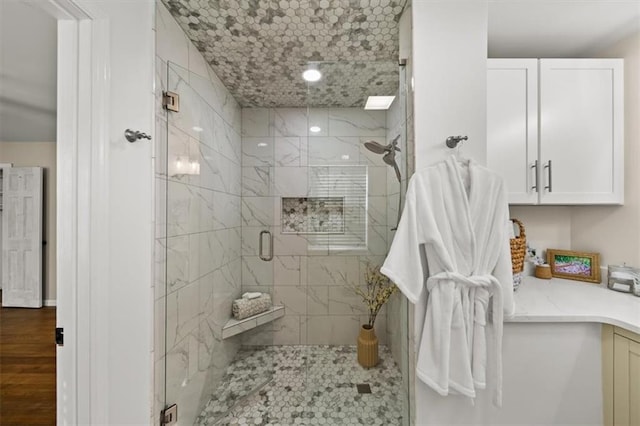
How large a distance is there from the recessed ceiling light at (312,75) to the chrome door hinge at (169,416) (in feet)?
7.30

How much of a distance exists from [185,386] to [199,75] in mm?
2063

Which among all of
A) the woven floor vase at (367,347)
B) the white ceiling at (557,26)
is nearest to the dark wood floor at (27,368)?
the woven floor vase at (367,347)

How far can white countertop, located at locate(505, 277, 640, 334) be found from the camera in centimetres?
122

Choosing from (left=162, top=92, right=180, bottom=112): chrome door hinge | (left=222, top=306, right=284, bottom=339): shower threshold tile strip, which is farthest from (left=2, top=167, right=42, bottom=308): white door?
(left=162, top=92, right=180, bottom=112): chrome door hinge

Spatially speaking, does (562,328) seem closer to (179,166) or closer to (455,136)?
(455,136)

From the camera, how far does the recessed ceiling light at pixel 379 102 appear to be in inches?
64.2

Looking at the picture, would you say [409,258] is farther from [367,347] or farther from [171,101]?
[171,101]

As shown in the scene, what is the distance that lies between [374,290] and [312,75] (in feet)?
5.28

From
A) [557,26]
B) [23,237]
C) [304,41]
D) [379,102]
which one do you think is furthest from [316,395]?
[23,237]

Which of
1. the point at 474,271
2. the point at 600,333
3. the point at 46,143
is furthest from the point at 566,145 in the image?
the point at 46,143

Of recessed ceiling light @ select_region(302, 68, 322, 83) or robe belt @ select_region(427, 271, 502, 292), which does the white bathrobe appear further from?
recessed ceiling light @ select_region(302, 68, 322, 83)

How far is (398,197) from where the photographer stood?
152 cm

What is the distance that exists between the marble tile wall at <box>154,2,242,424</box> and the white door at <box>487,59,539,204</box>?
1969 mm

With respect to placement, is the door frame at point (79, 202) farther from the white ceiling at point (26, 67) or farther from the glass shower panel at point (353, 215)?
the glass shower panel at point (353, 215)
